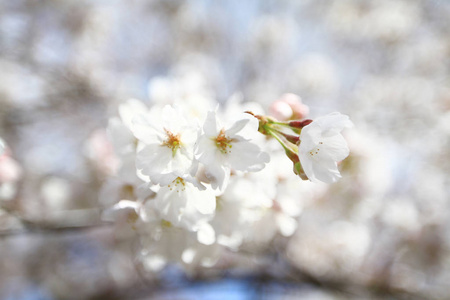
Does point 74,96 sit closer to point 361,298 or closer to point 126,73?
point 126,73

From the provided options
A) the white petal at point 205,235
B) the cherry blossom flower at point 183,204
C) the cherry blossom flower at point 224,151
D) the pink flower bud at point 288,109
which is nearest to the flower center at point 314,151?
the cherry blossom flower at point 224,151

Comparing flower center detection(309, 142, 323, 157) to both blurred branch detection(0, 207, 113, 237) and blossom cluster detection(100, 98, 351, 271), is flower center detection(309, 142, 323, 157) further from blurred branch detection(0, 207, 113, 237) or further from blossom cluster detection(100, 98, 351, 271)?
blurred branch detection(0, 207, 113, 237)

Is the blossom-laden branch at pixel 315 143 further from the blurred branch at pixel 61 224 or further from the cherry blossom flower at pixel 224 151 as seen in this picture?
the blurred branch at pixel 61 224

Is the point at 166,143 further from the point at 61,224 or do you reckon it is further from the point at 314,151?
the point at 61,224

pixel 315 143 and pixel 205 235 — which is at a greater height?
pixel 315 143

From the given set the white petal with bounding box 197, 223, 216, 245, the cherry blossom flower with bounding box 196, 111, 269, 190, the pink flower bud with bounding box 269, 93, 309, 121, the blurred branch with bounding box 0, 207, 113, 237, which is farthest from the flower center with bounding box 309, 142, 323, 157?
the blurred branch with bounding box 0, 207, 113, 237

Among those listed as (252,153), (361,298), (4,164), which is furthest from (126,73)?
(252,153)

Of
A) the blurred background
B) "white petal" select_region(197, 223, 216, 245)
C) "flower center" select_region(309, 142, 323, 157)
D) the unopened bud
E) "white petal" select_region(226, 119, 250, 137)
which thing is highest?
the blurred background

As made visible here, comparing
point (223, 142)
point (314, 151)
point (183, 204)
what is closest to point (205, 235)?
point (183, 204)
